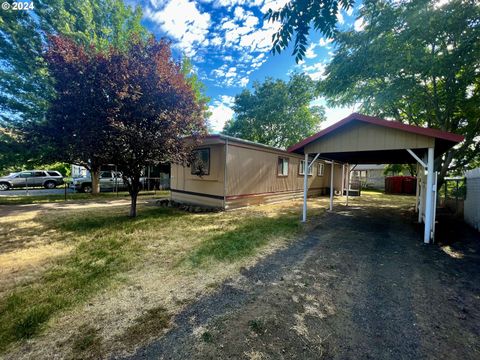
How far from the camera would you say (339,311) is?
2.68 m

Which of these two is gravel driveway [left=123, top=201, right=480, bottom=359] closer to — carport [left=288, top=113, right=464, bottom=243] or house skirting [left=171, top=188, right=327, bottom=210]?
carport [left=288, top=113, right=464, bottom=243]

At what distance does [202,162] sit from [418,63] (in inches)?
366

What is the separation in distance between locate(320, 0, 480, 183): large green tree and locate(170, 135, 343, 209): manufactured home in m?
4.96

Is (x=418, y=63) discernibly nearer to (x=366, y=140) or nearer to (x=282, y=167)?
(x=366, y=140)

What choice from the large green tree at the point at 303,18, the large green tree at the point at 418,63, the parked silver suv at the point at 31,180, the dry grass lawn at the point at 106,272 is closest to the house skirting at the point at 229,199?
the dry grass lawn at the point at 106,272

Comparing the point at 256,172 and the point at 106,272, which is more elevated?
the point at 256,172

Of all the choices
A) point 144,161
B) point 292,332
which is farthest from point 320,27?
point 144,161

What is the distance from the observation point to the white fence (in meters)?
6.90

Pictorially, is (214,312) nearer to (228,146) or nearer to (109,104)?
(109,104)

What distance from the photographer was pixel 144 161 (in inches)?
287

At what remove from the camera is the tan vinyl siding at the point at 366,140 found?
228 inches

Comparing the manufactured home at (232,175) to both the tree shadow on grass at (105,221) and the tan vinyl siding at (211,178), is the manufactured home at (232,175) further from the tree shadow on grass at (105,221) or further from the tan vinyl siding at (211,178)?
the tree shadow on grass at (105,221)

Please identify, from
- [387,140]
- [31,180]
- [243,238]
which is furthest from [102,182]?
[387,140]

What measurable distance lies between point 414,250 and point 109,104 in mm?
8736
